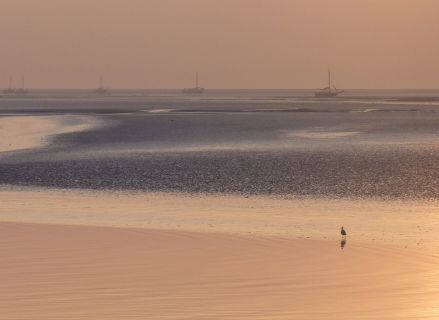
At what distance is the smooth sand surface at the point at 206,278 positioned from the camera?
14.2m

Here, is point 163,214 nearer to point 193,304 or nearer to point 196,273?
point 196,273

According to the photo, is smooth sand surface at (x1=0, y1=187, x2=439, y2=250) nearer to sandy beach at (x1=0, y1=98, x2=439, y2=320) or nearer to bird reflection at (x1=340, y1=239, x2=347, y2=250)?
sandy beach at (x1=0, y1=98, x2=439, y2=320)

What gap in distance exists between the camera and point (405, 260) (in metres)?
19.0

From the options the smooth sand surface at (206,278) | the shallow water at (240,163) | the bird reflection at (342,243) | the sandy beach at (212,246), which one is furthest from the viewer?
the shallow water at (240,163)

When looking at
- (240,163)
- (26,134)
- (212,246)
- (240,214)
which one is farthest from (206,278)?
(26,134)

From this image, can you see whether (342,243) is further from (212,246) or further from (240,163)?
(240,163)

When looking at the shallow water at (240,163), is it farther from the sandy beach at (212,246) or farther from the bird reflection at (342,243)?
the bird reflection at (342,243)

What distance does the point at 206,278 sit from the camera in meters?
16.9

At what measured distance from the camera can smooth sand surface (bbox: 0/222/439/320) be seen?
1425cm

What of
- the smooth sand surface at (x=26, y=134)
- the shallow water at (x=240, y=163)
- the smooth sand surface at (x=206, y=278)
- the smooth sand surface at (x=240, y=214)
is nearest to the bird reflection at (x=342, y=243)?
the smooth sand surface at (x=206, y=278)

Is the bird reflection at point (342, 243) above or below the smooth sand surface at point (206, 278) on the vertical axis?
below

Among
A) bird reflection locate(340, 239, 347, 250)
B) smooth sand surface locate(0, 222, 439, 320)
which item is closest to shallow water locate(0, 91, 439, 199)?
bird reflection locate(340, 239, 347, 250)

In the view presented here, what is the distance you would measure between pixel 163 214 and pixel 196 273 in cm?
1058

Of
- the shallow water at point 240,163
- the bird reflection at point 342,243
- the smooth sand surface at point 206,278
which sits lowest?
the shallow water at point 240,163
